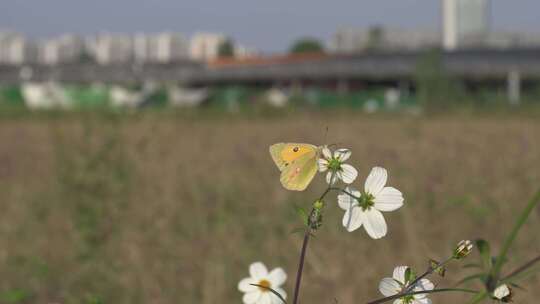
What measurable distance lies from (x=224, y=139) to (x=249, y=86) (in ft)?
174

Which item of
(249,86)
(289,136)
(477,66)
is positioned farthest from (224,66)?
(289,136)

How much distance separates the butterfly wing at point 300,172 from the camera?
55 cm

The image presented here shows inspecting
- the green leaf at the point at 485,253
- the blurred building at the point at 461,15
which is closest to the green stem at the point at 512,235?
the green leaf at the point at 485,253

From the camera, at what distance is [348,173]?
553mm

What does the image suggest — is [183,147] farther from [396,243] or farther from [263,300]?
[263,300]

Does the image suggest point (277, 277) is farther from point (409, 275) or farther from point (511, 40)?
point (511, 40)

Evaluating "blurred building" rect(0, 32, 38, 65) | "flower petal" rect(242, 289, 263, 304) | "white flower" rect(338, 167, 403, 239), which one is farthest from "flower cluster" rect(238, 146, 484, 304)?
"blurred building" rect(0, 32, 38, 65)

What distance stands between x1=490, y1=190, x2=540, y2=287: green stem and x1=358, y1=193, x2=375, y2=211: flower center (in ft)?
0.34

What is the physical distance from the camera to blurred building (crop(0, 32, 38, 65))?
404 feet

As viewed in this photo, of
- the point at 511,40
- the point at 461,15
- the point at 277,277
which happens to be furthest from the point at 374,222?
the point at 511,40

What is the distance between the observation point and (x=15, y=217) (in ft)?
14.9

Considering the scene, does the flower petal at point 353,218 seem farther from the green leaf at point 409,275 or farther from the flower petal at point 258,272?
the flower petal at point 258,272

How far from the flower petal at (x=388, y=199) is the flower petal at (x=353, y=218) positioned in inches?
0.6

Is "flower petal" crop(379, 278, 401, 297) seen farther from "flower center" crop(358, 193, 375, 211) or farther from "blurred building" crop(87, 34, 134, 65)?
"blurred building" crop(87, 34, 134, 65)
